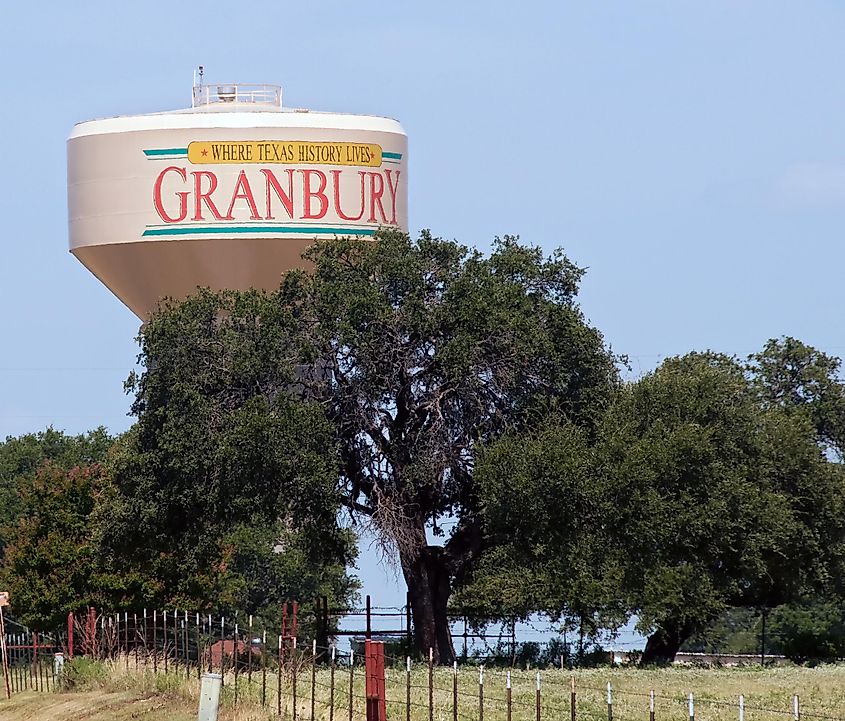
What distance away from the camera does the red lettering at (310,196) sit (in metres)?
50.6

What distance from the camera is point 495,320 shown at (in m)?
41.7

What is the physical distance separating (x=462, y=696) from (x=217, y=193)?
22.3 m

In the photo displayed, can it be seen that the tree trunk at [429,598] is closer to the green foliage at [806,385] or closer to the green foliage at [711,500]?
the green foliage at [711,500]

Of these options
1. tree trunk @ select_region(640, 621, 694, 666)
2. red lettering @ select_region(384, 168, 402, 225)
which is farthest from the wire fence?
red lettering @ select_region(384, 168, 402, 225)

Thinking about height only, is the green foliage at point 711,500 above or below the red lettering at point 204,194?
below

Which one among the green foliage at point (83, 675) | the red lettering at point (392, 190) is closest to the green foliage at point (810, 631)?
the red lettering at point (392, 190)

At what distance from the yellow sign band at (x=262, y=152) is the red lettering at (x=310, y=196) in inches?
14.1

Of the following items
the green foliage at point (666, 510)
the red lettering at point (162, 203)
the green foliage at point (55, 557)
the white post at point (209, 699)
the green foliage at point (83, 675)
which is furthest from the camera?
the green foliage at point (55, 557)

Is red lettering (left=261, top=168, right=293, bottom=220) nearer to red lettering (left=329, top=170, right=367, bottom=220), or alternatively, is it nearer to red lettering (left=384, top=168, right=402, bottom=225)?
red lettering (left=329, top=170, right=367, bottom=220)

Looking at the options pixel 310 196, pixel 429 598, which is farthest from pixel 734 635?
pixel 429 598

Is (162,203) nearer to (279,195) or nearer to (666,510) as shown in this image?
(279,195)

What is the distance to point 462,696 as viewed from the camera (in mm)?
31312

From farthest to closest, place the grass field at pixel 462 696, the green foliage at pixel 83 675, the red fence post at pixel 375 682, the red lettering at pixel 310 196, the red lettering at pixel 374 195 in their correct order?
the red lettering at pixel 374 195
the red lettering at pixel 310 196
the green foliage at pixel 83 675
the grass field at pixel 462 696
the red fence post at pixel 375 682

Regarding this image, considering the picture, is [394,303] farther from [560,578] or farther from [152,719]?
[152,719]
